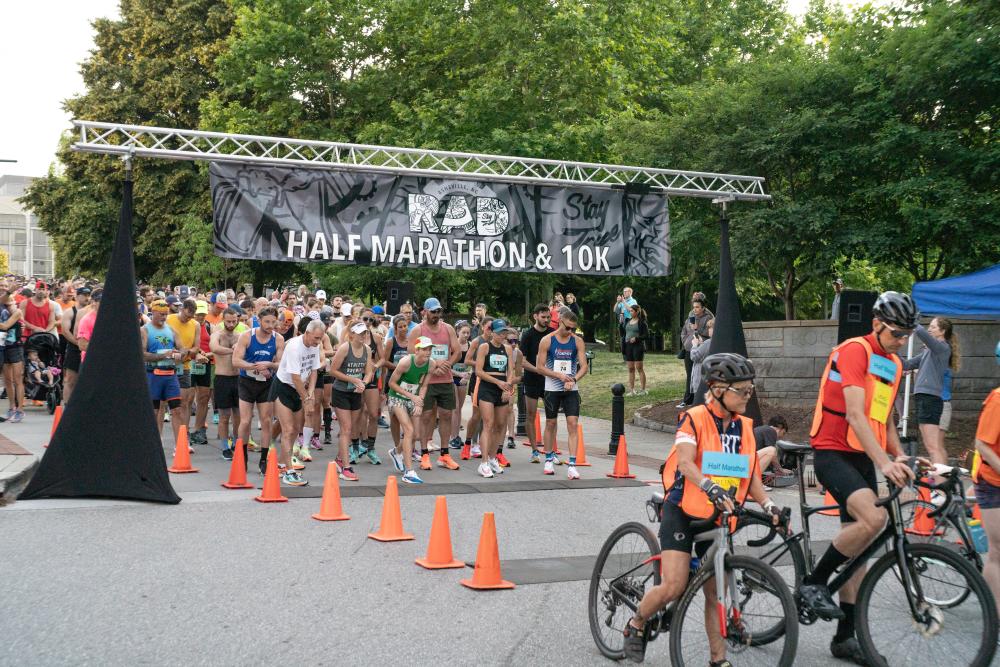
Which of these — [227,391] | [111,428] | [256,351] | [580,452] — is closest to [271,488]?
[111,428]

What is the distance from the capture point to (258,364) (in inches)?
504

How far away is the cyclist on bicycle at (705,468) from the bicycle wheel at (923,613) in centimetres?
82

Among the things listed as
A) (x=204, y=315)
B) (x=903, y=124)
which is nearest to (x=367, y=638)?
(x=204, y=315)

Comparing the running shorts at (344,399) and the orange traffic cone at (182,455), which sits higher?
the running shorts at (344,399)

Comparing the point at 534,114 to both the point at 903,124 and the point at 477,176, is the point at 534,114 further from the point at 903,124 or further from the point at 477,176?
the point at 477,176

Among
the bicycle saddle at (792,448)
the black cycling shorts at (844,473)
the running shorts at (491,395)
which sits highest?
the bicycle saddle at (792,448)

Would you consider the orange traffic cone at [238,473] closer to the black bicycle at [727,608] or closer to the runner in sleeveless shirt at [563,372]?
the runner in sleeveless shirt at [563,372]

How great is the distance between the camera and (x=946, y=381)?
40.5ft

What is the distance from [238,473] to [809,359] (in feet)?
36.5

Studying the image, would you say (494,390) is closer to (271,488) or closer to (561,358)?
(561,358)

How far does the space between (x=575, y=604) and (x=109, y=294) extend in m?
6.14

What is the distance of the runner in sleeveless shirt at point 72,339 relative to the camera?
16.0 m

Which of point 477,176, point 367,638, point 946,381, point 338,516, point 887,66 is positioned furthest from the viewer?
point 887,66

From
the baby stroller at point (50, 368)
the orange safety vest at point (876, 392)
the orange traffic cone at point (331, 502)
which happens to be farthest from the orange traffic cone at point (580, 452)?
the baby stroller at point (50, 368)
